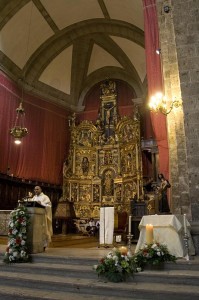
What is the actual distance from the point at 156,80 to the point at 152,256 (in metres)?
5.37

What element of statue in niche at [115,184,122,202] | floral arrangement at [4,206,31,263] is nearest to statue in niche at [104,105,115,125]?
statue in niche at [115,184,122,202]

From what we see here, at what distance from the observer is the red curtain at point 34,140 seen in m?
13.2

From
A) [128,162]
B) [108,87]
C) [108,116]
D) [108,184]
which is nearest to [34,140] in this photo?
[108,184]

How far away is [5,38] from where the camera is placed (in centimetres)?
1341

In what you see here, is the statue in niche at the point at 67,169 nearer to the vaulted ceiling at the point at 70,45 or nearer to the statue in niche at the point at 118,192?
the statue in niche at the point at 118,192

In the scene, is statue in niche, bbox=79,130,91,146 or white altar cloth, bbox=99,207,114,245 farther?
statue in niche, bbox=79,130,91,146

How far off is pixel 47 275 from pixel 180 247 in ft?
7.67

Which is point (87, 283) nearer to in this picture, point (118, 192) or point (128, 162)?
point (118, 192)

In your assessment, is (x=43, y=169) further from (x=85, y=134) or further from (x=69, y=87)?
(x=69, y=87)

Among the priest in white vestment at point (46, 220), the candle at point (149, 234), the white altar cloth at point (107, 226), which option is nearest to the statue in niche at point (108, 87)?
the white altar cloth at point (107, 226)

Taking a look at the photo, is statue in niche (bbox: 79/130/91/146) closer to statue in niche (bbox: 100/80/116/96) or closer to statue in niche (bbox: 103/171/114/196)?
statue in niche (bbox: 103/171/114/196)

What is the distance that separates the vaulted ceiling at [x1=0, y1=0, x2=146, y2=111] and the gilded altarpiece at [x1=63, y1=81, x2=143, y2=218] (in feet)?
5.63

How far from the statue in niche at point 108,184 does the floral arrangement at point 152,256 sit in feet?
36.1

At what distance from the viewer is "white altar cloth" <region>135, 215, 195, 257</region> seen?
4993 millimetres
